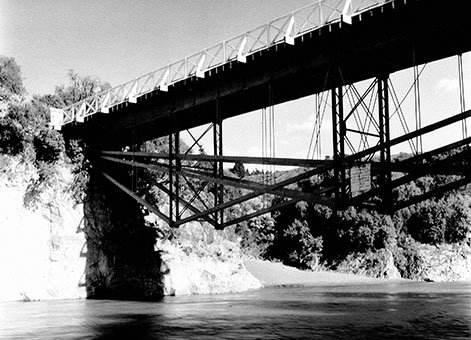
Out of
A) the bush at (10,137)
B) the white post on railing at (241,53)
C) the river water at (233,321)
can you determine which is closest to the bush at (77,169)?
the bush at (10,137)

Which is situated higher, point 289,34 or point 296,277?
point 289,34

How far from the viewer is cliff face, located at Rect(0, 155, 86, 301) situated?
116ft

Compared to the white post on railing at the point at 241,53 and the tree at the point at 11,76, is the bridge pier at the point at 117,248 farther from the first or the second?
the white post on railing at the point at 241,53

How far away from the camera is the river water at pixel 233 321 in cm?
1852

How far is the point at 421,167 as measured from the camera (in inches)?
802

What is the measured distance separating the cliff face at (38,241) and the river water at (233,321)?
3.91m

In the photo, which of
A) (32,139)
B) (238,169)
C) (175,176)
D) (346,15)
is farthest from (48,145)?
(238,169)

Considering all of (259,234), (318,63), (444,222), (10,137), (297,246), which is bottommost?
(297,246)

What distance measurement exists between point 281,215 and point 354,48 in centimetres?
6081

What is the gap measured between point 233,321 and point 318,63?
11.1 meters

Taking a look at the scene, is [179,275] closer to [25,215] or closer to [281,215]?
[25,215]

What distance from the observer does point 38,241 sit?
3678 cm

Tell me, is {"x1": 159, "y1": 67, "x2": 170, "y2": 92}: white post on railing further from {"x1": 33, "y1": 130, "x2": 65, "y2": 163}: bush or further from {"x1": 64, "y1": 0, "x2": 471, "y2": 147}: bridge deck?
{"x1": 33, "y1": 130, "x2": 65, "y2": 163}: bush

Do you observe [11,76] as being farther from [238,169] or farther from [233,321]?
[238,169]
